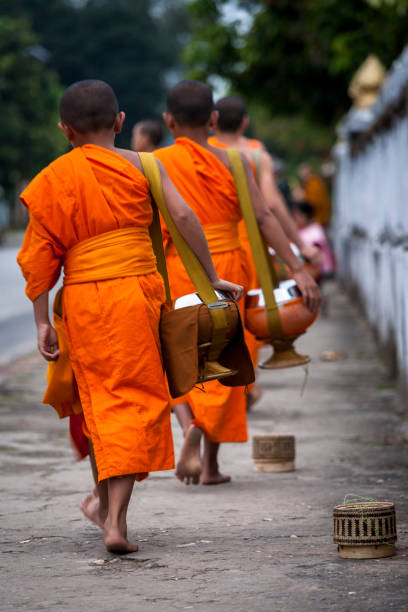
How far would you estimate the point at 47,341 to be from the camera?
4.73 m

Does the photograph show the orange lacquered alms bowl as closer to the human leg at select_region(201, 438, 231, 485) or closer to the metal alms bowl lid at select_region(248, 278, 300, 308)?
the metal alms bowl lid at select_region(248, 278, 300, 308)

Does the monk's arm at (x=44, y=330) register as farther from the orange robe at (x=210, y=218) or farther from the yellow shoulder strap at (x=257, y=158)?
the yellow shoulder strap at (x=257, y=158)

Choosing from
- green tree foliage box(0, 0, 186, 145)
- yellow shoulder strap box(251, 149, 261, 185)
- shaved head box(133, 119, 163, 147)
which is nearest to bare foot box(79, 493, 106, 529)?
yellow shoulder strap box(251, 149, 261, 185)

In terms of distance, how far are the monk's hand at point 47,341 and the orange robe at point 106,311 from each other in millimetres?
80

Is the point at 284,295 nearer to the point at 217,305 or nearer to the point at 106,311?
the point at 217,305

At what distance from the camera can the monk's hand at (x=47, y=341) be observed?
4.70 meters

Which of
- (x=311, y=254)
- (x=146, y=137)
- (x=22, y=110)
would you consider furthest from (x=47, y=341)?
(x=22, y=110)

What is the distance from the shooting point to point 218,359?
5.03 metres

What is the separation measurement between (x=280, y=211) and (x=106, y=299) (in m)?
2.62

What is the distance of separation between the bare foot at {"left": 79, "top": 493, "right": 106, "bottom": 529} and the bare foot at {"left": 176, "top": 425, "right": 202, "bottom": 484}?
78cm

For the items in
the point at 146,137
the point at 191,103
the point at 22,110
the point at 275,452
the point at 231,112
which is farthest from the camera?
the point at 22,110

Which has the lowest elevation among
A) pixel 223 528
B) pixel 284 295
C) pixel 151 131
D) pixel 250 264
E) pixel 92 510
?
pixel 223 528

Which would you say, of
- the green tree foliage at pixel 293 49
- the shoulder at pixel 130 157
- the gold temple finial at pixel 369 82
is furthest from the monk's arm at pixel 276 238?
the green tree foliage at pixel 293 49

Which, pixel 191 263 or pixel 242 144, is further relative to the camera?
pixel 242 144
